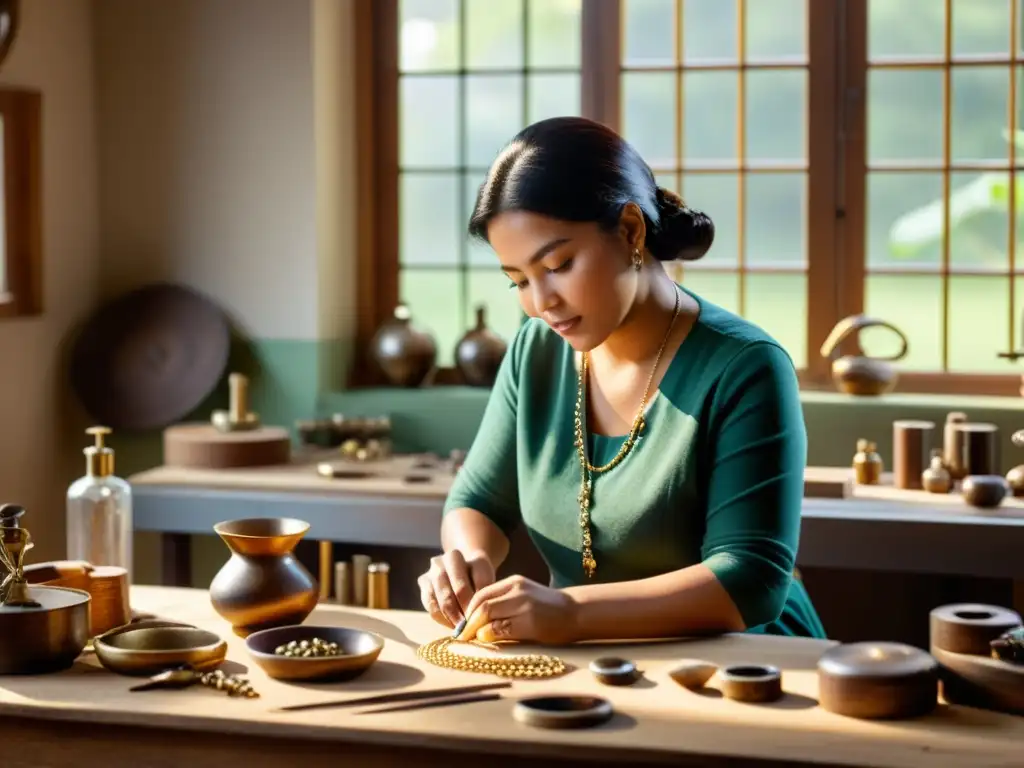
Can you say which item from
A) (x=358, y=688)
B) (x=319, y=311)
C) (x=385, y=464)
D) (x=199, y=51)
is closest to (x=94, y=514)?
(x=358, y=688)

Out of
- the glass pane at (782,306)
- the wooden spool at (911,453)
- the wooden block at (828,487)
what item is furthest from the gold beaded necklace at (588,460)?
the glass pane at (782,306)

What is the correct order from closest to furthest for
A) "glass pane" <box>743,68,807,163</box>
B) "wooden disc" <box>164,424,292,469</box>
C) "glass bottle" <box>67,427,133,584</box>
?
"glass bottle" <box>67,427,133,584</box>
"wooden disc" <box>164,424,292,469</box>
"glass pane" <box>743,68,807,163</box>

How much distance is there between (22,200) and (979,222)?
9.74 feet

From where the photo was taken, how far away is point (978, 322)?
460cm

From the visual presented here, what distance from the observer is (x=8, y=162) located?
176 inches

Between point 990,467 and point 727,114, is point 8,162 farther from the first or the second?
→ point 990,467

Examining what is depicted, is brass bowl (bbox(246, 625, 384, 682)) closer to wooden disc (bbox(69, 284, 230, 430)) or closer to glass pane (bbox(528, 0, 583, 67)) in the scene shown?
wooden disc (bbox(69, 284, 230, 430))

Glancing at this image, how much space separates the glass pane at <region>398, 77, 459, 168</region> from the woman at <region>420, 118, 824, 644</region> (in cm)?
242

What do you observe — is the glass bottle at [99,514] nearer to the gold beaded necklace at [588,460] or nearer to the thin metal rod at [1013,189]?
the gold beaded necklace at [588,460]

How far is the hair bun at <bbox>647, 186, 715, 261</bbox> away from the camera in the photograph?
249 centimetres

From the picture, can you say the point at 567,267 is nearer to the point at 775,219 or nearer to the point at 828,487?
the point at 828,487

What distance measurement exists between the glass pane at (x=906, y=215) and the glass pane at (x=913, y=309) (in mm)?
58

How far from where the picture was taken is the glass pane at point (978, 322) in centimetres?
458

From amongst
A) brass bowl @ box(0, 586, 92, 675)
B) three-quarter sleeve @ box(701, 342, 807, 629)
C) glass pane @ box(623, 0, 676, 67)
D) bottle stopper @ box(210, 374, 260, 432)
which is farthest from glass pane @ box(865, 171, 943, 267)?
brass bowl @ box(0, 586, 92, 675)
